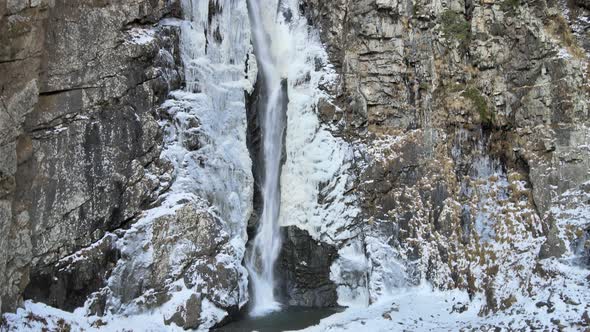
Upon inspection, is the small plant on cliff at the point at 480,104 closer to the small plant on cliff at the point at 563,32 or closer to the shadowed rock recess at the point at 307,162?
the shadowed rock recess at the point at 307,162

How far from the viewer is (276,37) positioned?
1742 cm

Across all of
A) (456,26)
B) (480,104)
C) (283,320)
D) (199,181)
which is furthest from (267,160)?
(456,26)

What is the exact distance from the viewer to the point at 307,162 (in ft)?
52.4

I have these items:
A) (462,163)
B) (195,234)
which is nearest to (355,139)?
(462,163)

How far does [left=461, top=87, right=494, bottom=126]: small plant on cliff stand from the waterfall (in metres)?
5.42

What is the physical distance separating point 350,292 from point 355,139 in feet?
14.4

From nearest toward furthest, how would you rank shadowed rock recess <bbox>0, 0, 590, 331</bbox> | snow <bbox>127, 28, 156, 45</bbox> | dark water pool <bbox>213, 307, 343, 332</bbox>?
shadowed rock recess <bbox>0, 0, 590, 331</bbox> < dark water pool <bbox>213, 307, 343, 332</bbox> < snow <bbox>127, 28, 156, 45</bbox>

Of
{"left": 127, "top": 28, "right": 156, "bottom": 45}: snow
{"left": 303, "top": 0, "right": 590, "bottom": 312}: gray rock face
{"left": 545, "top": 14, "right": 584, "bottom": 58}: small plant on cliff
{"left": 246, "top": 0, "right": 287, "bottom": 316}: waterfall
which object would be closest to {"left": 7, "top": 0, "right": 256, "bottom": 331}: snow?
{"left": 127, "top": 28, "right": 156, "bottom": 45}: snow

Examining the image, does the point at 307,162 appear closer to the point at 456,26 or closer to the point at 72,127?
the point at 456,26

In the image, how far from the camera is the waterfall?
49.5ft

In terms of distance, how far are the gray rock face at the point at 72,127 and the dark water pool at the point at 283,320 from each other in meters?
3.42

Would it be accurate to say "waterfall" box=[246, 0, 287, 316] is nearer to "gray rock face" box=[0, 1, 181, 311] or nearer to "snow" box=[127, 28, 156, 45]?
"gray rock face" box=[0, 1, 181, 311]

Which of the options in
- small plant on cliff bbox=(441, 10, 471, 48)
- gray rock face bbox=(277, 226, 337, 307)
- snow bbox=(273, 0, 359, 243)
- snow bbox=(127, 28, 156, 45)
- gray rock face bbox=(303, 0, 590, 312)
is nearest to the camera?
snow bbox=(127, 28, 156, 45)

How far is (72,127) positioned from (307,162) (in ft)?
21.2
